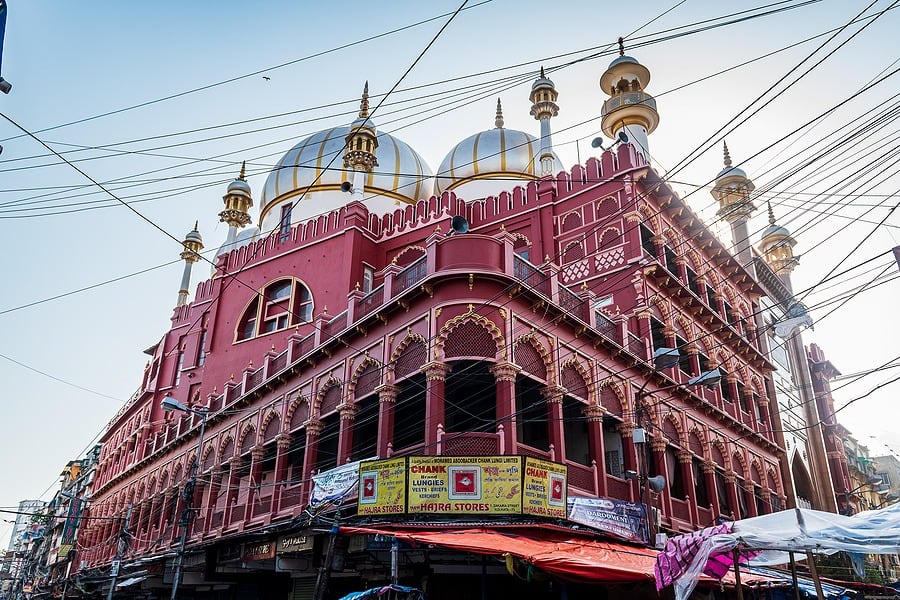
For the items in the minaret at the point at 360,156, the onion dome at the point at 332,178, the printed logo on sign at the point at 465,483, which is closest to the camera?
the printed logo on sign at the point at 465,483

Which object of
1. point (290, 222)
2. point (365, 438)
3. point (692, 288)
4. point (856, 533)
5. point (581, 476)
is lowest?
point (856, 533)

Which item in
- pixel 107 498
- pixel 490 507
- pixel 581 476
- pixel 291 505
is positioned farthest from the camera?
pixel 107 498

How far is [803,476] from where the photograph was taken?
3161cm

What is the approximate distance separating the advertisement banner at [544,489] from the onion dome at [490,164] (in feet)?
61.2

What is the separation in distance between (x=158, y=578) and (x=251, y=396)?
718cm

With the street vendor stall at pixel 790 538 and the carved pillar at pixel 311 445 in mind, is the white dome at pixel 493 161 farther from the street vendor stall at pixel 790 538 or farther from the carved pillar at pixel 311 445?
the street vendor stall at pixel 790 538

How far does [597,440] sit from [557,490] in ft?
10.5

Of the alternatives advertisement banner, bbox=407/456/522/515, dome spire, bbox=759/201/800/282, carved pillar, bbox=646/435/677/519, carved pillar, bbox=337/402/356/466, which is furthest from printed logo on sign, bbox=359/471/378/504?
dome spire, bbox=759/201/800/282

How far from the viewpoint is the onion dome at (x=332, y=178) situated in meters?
31.4

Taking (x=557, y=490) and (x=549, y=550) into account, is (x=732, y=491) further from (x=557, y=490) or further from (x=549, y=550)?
(x=549, y=550)

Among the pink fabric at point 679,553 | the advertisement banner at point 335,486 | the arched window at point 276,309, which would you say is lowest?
the pink fabric at point 679,553

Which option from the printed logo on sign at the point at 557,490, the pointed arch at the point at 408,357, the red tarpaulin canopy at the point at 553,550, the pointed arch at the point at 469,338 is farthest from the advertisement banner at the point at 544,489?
the pointed arch at the point at 408,357

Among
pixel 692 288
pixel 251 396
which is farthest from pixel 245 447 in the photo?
pixel 692 288

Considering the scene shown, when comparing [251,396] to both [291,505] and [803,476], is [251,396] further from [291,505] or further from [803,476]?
[803,476]
